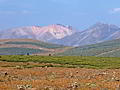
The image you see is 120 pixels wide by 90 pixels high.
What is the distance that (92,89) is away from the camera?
2467 centimetres

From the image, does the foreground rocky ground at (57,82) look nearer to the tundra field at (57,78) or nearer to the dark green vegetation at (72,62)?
the tundra field at (57,78)

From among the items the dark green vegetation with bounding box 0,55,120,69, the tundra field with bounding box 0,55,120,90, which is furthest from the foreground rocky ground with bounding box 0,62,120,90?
the dark green vegetation with bounding box 0,55,120,69

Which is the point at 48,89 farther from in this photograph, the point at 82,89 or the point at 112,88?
the point at 112,88

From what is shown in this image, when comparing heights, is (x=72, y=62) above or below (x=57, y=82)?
below

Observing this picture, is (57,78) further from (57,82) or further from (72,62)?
(72,62)

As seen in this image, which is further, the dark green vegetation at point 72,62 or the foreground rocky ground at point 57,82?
the dark green vegetation at point 72,62

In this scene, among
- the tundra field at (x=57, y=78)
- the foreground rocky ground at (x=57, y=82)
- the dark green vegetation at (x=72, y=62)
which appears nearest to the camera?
the foreground rocky ground at (x=57, y=82)

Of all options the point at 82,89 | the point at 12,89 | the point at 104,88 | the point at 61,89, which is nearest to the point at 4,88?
the point at 12,89

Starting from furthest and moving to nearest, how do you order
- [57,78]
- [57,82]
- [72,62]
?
1. [72,62]
2. [57,78]
3. [57,82]

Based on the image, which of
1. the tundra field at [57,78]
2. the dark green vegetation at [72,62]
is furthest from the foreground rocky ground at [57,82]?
the dark green vegetation at [72,62]

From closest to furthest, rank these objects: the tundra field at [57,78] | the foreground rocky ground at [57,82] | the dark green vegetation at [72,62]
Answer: the foreground rocky ground at [57,82] < the tundra field at [57,78] < the dark green vegetation at [72,62]

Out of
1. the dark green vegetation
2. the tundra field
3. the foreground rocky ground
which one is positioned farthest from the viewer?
the dark green vegetation

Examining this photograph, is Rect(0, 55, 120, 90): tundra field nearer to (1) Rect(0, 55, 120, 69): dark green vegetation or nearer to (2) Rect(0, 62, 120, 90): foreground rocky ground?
(2) Rect(0, 62, 120, 90): foreground rocky ground

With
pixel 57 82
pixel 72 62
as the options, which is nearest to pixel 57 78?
pixel 57 82
